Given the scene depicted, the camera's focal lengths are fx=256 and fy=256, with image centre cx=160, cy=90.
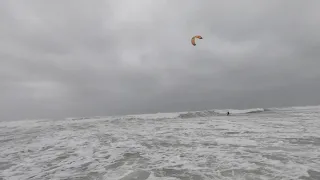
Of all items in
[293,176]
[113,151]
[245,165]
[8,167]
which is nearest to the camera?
[293,176]

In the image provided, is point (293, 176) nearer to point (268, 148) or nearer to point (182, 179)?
point (182, 179)

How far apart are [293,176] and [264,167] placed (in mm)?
930

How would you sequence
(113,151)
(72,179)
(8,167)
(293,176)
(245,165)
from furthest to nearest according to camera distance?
(113,151) < (8,167) < (245,165) < (72,179) < (293,176)

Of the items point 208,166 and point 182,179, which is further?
point 208,166

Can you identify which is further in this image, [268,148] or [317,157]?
[268,148]

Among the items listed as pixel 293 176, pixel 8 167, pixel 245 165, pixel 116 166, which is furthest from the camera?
pixel 8 167

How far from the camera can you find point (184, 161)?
328 inches

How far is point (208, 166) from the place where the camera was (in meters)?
7.57

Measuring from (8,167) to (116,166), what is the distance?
396 centimetres

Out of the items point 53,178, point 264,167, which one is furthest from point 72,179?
point 264,167

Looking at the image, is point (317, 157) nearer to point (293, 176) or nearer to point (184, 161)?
A: point (293, 176)

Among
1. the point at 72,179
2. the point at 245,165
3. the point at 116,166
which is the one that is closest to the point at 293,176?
the point at 245,165

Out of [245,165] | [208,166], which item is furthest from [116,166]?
[245,165]

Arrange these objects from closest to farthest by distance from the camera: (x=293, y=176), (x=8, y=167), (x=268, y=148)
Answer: (x=293, y=176)
(x=8, y=167)
(x=268, y=148)
